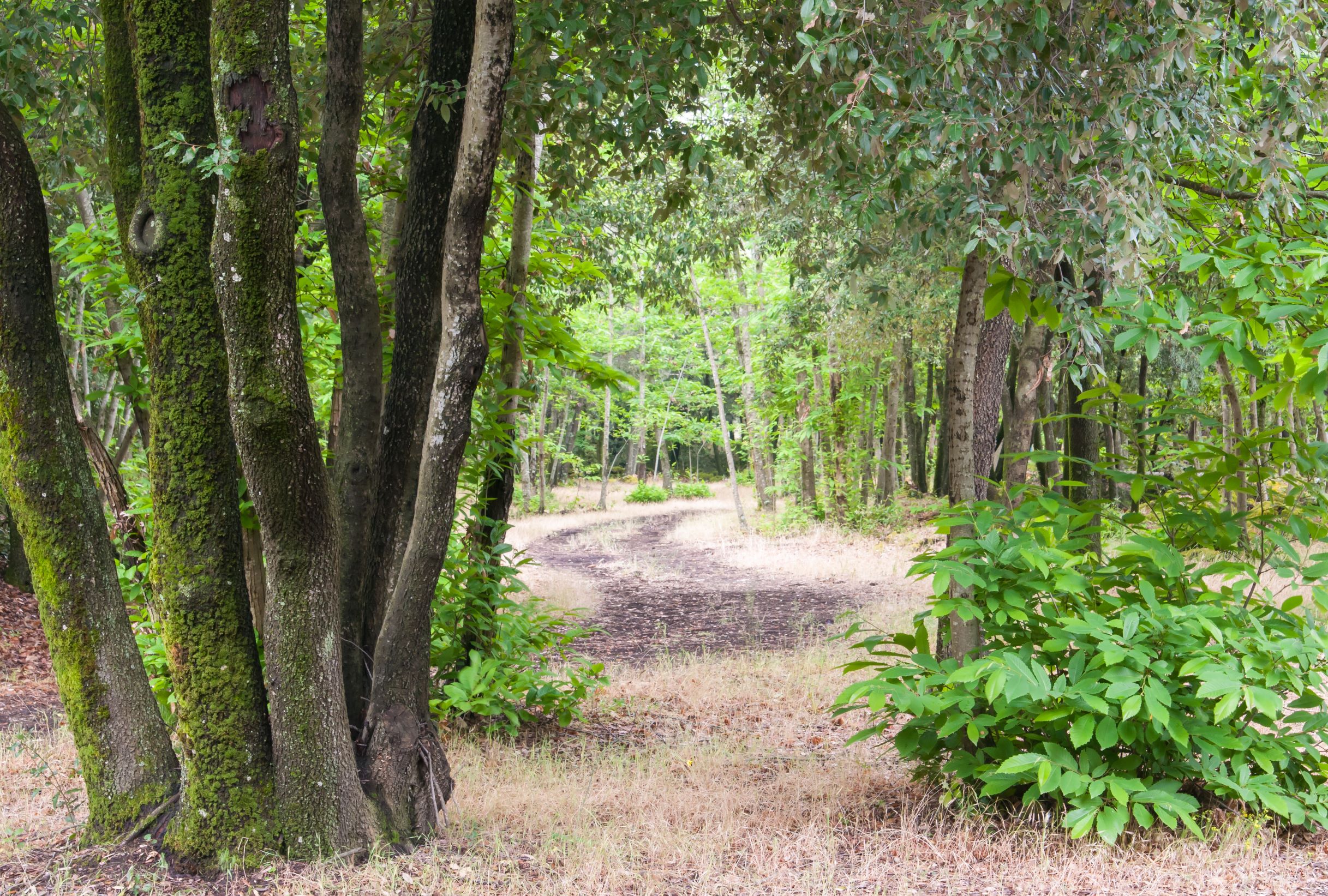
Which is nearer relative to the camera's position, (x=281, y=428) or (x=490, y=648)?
(x=281, y=428)

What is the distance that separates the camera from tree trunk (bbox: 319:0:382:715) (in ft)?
13.9

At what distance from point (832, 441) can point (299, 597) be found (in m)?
20.8

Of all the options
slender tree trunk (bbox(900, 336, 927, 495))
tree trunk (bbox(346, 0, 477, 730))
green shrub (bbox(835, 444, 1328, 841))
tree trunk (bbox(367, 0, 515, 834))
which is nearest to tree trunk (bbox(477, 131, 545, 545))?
tree trunk (bbox(346, 0, 477, 730))

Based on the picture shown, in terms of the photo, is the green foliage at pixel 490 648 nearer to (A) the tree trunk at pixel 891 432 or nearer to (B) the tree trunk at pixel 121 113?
(B) the tree trunk at pixel 121 113

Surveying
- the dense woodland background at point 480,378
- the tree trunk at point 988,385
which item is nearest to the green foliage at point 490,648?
the dense woodland background at point 480,378

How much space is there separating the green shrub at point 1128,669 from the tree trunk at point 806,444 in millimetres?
18734

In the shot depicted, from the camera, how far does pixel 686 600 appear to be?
14.2m

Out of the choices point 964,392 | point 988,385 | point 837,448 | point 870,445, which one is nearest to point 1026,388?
point 988,385

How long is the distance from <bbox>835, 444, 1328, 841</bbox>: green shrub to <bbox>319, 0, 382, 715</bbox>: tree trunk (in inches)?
98.6

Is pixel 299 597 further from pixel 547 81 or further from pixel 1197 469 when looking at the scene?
pixel 1197 469

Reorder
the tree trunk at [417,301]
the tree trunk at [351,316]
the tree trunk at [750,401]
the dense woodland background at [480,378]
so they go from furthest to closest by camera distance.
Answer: the tree trunk at [750,401] → the tree trunk at [417,301] → the tree trunk at [351,316] → the dense woodland background at [480,378]

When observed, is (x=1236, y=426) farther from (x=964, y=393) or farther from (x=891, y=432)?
(x=891, y=432)

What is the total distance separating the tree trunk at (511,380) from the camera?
6.31 metres

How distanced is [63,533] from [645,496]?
35194 millimetres
